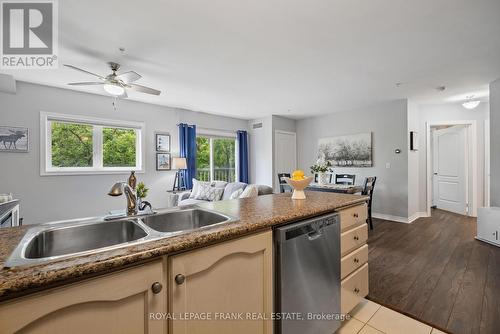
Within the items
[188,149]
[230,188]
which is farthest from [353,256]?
[188,149]

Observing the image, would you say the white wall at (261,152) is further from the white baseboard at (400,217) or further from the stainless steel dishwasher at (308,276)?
the stainless steel dishwasher at (308,276)

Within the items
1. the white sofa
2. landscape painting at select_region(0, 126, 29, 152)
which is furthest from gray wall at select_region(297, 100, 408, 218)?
landscape painting at select_region(0, 126, 29, 152)

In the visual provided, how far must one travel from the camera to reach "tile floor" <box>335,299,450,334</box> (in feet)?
5.34

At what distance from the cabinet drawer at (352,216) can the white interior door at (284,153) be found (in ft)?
13.9

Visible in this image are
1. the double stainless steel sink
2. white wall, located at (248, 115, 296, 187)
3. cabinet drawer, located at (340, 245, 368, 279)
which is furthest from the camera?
white wall, located at (248, 115, 296, 187)

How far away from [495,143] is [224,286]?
460 centimetres

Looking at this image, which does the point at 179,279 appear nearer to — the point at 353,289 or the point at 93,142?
the point at 353,289

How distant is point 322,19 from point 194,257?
7.31ft

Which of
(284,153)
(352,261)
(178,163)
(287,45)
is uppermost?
(287,45)

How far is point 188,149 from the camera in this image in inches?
210

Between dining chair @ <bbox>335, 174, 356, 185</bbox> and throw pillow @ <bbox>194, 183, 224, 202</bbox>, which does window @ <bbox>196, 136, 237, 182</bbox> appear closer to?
throw pillow @ <bbox>194, 183, 224, 202</bbox>

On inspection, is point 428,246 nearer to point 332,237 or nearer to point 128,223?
point 332,237

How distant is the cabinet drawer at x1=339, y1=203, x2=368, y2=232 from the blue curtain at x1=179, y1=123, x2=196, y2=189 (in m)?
4.16

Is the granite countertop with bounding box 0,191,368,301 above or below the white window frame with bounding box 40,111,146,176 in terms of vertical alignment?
below
